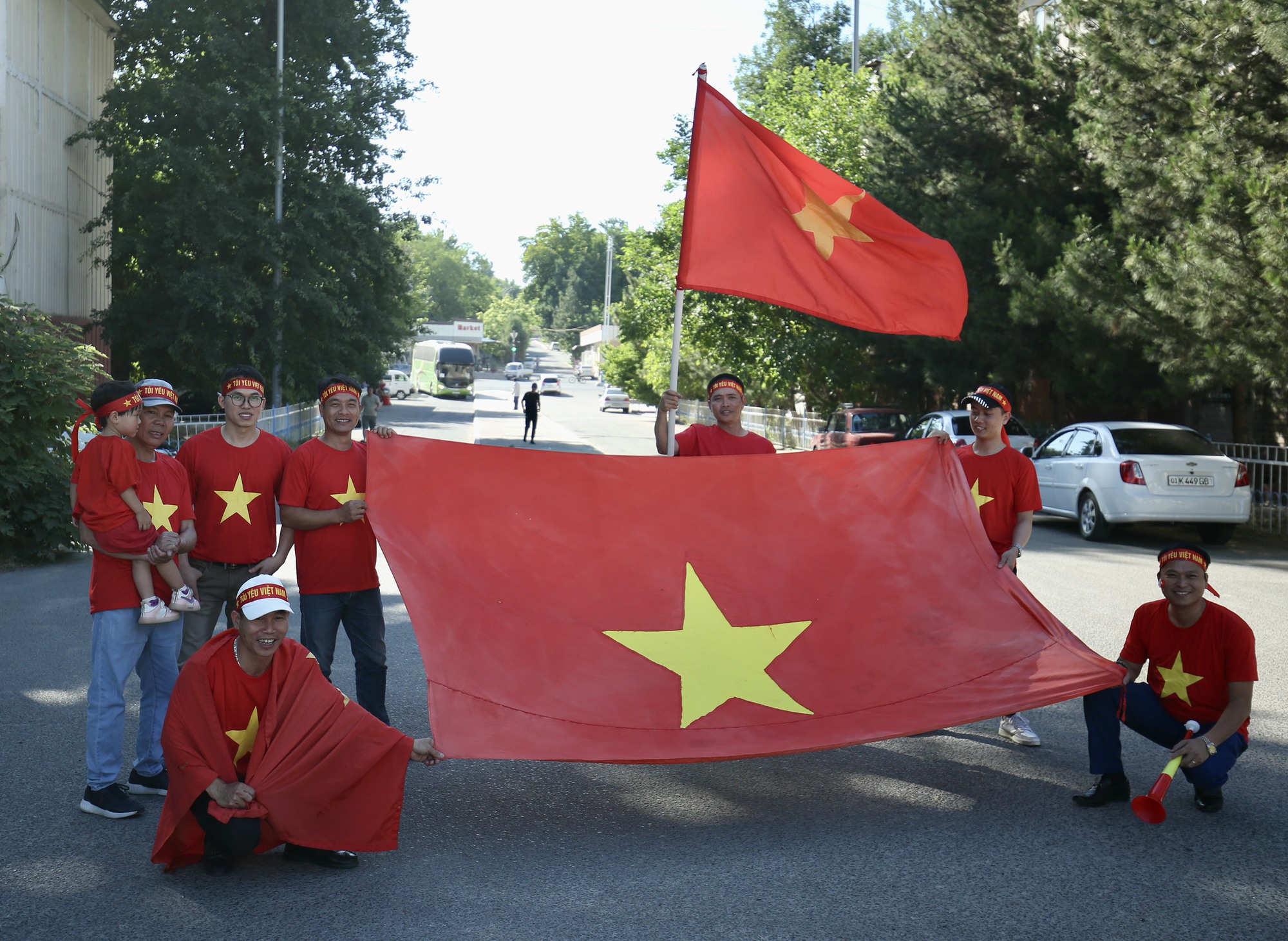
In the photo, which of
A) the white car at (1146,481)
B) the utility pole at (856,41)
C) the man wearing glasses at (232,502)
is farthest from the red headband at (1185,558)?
the utility pole at (856,41)

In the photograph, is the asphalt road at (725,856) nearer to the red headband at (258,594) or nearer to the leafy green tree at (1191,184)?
the red headband at (258,594)

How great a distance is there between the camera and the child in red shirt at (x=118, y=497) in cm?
513

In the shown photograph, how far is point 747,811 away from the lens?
5.33 m

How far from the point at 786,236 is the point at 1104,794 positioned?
3.31 m

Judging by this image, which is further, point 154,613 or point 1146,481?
point 1146,481

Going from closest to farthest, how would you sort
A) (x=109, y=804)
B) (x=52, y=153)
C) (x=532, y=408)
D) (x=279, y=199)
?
1. (x=109, y=804)
2. (x=52, y=153)
3. (x=279, y=199)
4. (x=532, y=408)

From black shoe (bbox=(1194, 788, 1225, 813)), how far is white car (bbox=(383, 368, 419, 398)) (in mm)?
65397

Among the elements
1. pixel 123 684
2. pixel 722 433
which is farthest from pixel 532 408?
pixel 123 684

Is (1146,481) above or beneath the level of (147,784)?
above

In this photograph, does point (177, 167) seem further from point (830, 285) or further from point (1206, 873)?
point (1206, 873)

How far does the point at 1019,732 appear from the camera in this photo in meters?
6.41

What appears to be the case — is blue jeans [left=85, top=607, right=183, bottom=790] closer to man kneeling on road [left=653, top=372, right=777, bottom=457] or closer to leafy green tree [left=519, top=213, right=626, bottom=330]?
man kneeling on road [left=653, top=372, right=777, bottom=457]

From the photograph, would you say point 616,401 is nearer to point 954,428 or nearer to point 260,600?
point 954,428

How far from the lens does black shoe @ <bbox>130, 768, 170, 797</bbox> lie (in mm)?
5387
